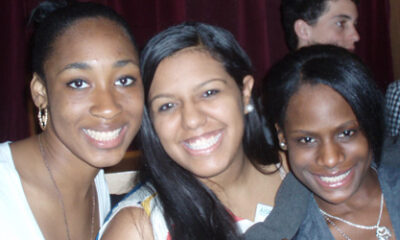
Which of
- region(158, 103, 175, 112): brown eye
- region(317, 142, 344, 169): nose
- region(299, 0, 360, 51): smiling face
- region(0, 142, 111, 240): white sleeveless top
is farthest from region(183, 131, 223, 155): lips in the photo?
region(299, 0, 360, 51): smiling face

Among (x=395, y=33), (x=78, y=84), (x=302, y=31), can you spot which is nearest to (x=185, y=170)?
(x=78, y=84)

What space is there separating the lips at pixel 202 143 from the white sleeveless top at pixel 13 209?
1.95ft

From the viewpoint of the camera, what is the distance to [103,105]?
1110 mm

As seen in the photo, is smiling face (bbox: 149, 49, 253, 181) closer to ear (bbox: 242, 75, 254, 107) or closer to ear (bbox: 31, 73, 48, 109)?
ear (bbox: 242, 75, 254, 107)

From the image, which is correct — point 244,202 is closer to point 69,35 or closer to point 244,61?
point 244,61

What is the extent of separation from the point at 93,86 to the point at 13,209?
0.51m

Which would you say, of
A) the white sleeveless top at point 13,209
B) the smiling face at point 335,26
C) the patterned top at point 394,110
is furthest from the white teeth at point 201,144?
the smiling face at point 335,26

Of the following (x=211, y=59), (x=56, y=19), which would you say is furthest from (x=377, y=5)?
(x=56, y=19)

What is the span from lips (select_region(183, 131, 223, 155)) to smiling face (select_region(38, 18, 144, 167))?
205mm

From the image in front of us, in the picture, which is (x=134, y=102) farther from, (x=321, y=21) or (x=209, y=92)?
(x=321, y=21)

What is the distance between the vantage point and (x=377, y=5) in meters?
3.13

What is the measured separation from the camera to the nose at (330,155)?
1.12m

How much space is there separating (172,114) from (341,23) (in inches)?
74.5

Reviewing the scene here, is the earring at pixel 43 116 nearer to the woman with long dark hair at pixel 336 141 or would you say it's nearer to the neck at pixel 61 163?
the neck at pixel 61 163
